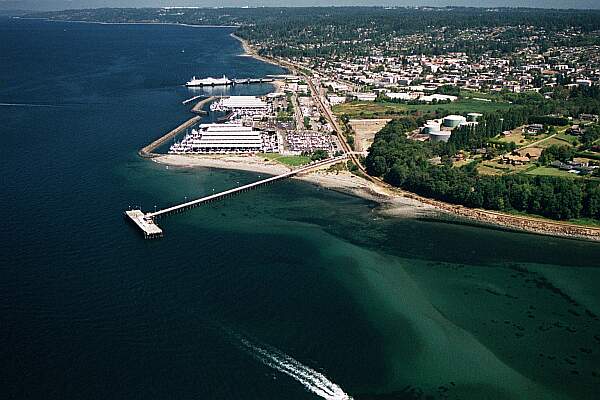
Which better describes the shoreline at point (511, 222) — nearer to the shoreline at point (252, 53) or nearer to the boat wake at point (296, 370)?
the boat wake at point (296, 370)

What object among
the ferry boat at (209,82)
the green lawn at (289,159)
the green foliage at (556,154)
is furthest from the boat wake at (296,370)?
the ferry boat at (209,82)

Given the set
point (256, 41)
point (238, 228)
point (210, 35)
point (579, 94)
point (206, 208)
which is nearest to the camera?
point (238, 228)

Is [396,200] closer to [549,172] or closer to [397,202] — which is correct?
[397,202]

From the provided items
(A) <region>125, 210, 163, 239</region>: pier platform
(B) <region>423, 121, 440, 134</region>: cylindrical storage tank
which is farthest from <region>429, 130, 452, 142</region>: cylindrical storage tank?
(A) <region>125, 210, 163, 239</region>: pier platform

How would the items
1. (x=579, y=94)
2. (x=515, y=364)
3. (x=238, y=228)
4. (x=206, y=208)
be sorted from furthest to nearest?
(x=579, y=94) < (x=206, y=208) < (x=238, y=228) < (x=515, y=364)

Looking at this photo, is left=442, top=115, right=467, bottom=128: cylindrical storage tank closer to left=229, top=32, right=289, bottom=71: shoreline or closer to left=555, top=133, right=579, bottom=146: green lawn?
left=555, top=133, right=579, bottom=146: green lawn

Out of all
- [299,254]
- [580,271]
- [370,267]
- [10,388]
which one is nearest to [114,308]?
[10,388]

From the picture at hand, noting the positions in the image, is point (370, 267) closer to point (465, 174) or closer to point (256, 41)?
point (465, 174)
